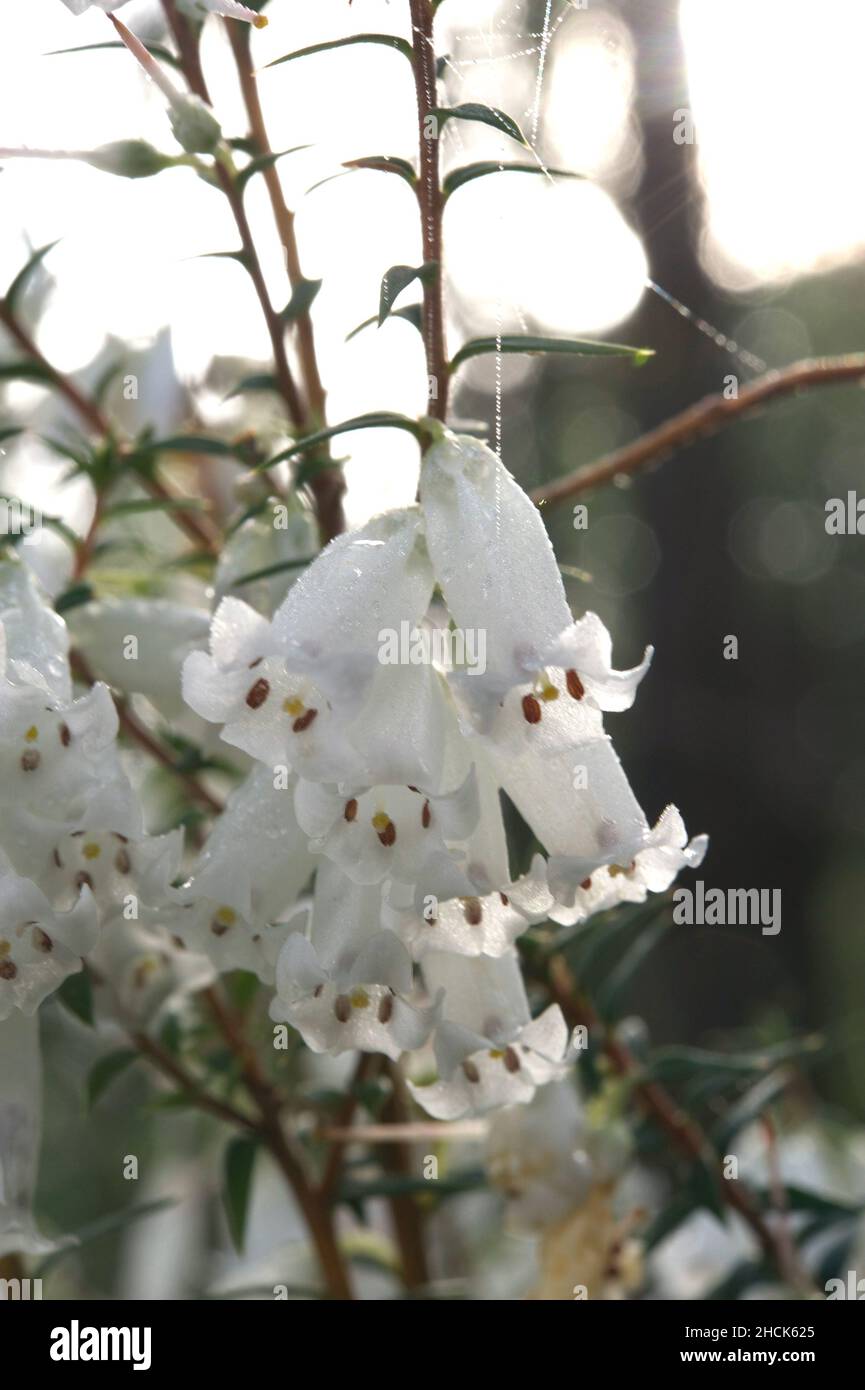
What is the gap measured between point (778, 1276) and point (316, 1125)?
515 millimetres

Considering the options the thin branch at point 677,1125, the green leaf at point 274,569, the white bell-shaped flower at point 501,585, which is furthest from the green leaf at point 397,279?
the thin branch at point 677,1125

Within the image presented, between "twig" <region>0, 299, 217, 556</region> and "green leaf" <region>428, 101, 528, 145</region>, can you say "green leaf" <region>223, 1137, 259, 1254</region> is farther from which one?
"green leaf" <region>428, 101, 528, 145</region>

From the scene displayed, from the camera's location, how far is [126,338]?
1806 millimetres

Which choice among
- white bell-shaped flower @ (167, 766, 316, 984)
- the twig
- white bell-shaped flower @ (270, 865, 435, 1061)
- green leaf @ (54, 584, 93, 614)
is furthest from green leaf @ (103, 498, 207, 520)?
white bell-shaped flower @ (270, 865, 435, 1061)

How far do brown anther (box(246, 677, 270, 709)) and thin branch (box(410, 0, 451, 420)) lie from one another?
0.75 ft

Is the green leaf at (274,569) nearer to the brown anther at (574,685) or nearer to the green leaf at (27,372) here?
the brown anther at (574,685)

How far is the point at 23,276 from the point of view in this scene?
4.21ft

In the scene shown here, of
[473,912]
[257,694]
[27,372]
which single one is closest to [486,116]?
[257,694]

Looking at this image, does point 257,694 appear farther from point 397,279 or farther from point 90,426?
point 90,426

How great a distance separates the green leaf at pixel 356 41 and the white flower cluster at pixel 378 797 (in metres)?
0.26

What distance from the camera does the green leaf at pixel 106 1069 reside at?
1.38 metres

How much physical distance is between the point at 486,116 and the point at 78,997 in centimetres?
77

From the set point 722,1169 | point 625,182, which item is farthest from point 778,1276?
point 625,182

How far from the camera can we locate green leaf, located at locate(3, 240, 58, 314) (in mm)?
1266
